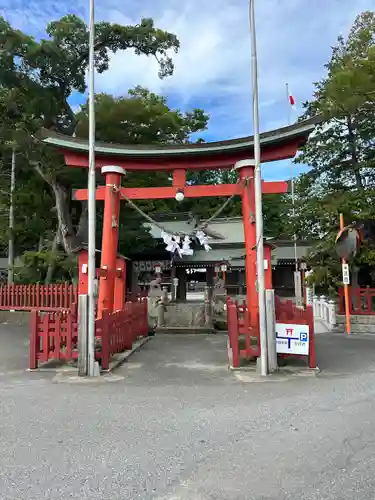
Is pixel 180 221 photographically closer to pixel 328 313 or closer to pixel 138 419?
pixel 328 313

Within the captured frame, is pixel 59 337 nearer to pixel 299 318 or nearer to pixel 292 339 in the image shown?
pixel 292 339

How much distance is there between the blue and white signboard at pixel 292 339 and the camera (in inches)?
297

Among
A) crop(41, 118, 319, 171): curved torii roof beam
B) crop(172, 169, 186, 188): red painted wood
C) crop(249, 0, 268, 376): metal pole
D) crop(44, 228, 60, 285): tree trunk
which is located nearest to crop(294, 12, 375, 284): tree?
crop(41, 118, 319, 171): curved torii roof beam

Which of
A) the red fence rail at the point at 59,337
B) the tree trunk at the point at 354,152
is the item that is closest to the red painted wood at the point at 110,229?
the red fence rail at the point at 59,337

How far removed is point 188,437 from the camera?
14.8 ft

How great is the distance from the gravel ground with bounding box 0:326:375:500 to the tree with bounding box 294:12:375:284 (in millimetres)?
7174

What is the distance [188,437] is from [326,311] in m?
12.1

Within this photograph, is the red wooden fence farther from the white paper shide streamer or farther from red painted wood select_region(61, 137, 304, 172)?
red painted wood select_region(61, 137, 304, 172)

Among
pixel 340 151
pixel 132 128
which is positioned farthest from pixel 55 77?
pixel 340 151

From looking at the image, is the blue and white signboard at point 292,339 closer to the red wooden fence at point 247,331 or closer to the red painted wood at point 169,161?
the red wooden fence at point 247,331

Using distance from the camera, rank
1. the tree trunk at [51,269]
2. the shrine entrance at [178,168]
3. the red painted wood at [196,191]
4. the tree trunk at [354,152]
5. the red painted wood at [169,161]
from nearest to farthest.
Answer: the shrine entrance at [178,168], the red painted wood at [196,191], the red painted wood at [169,161], the tree trunk at [354,152], the tree trunk at [51,269]

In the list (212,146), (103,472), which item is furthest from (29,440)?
(212,146)

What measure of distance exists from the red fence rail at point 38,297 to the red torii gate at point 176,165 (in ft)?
18.2

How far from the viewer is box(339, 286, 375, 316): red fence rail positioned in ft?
45.3
